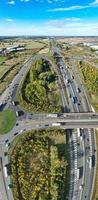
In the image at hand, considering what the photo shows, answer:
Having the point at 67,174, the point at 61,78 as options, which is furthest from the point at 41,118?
the point at 61,78

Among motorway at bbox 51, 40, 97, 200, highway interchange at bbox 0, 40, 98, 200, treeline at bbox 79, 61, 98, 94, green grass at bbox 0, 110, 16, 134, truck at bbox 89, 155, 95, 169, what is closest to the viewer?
motorway at bbox 51, 40, 97, 200

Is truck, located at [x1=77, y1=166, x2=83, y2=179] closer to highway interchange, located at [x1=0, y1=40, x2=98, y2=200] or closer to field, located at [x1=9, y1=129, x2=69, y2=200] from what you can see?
highway interchange, located at [x1=0, y1=40, x2=98, y2=200]

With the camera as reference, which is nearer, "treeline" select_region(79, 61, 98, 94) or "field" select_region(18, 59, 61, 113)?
"field" select_region(18, 59, 61, 113)

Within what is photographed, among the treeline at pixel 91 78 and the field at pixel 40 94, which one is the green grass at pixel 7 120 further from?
the treeline at pixel 91 78

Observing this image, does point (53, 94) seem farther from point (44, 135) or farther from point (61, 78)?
point (44, 135)

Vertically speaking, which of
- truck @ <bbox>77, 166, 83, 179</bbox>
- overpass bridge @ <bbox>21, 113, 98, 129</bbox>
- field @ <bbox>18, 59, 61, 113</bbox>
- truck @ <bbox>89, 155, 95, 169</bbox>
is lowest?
truck @ <bbox>77, 166, 83, 179</bbox>

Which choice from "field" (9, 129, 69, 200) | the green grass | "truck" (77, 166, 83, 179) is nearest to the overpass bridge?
the green grass

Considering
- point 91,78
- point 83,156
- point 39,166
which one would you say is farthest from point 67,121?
point 91,78
